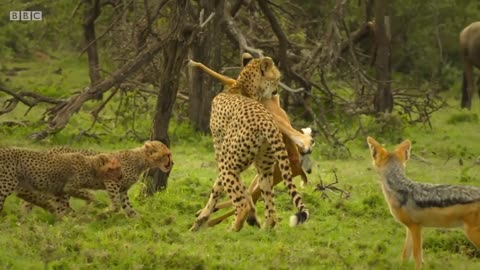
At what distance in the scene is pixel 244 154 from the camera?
7699mm

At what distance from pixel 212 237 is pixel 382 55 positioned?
855 centimetres

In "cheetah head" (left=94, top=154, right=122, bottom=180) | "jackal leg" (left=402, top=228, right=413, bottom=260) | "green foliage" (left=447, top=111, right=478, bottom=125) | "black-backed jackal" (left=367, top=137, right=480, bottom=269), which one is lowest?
"green foliage" (left=447, top=111, right=478, bottom=125)

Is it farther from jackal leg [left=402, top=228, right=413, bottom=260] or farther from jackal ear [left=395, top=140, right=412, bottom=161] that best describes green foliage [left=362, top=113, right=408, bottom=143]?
jackal leg [left=402, top=228, right=413, bottom=260]

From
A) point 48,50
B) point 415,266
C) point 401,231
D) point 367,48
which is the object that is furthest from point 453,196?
point 48,50

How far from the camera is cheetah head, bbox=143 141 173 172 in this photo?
8.48 metres

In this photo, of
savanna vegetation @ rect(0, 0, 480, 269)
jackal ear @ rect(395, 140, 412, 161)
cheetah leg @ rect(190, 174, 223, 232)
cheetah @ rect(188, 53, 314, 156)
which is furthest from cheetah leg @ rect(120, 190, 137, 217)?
jackal ear @ rect(395, 140, 412, 161)

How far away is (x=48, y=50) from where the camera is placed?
25.1 metres

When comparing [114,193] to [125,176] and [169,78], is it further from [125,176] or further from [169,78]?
[169,78]

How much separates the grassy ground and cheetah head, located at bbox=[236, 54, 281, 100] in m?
1.02

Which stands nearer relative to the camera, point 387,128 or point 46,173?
point 46,173

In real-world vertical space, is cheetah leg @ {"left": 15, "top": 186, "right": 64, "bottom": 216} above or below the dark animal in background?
below

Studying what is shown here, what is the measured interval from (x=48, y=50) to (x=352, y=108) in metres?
13.0

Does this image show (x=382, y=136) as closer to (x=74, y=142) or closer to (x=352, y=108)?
(x=352, y=108)

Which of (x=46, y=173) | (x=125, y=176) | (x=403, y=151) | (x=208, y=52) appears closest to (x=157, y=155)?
(x=125, y=176)
